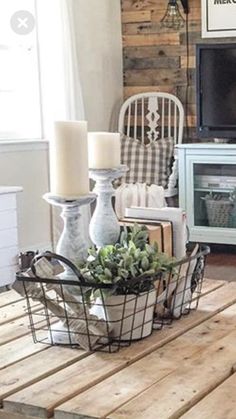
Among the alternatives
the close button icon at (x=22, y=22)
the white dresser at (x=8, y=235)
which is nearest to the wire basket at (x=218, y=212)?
the white dresser at (x=8, y=235)

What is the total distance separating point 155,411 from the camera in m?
1.22

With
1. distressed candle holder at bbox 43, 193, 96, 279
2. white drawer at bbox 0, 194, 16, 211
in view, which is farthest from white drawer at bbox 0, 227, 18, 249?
distressed candle holder at bbox 43, 193, 96, 279

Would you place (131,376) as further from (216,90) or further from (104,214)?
(216,90)

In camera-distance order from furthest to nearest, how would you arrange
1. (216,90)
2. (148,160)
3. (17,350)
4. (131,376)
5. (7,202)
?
1. (148,160)
2. (216,90)
3. (7,202)
4. (17,350)
5. (131,376)

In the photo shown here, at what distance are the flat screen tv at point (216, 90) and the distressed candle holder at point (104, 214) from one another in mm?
3347

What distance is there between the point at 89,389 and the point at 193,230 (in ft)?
12.8

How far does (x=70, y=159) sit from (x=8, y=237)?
8.36 feet

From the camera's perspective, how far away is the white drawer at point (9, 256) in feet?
13.5

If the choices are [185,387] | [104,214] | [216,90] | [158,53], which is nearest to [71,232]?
[104,214]

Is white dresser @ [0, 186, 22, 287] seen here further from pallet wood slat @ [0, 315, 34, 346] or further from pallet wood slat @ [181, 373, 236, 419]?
pallet wood slat @ [181, 373, 236, 419]

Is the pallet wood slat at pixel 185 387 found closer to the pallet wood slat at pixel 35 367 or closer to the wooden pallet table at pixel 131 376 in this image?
the wooden pallet table at pixel 131 376

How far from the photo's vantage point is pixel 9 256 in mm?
4168

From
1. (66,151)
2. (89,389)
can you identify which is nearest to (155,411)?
(89,389)

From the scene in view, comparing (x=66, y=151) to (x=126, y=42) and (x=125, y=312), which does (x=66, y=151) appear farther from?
(x=126, y=42)
